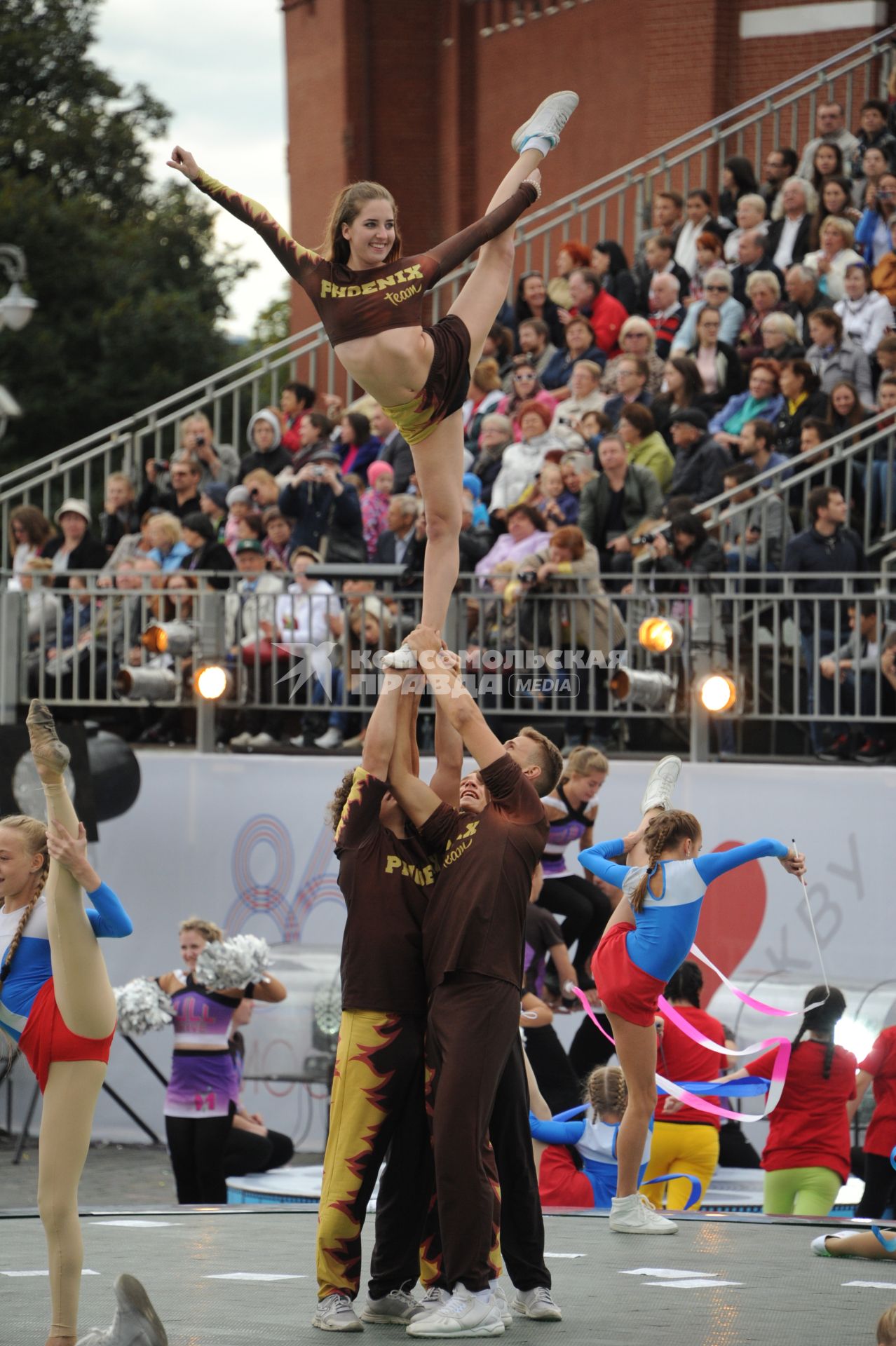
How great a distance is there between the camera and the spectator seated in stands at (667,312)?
13969 mm

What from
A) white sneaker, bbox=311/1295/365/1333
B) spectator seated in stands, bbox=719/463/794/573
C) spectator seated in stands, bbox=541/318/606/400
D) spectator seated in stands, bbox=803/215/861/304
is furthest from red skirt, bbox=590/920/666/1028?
spectator seated in stands, bbox=541/318/606/400

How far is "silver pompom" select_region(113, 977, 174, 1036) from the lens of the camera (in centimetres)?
915

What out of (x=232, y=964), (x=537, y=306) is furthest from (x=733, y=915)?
(x=537, y=306)

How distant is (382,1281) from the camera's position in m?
5.74

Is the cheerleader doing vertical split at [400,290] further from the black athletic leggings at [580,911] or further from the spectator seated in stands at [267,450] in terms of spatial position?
the spectator seated in stands at [267,450]

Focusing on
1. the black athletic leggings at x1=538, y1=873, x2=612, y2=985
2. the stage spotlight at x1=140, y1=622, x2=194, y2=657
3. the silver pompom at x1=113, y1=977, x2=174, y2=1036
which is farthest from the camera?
the stage spotlight at x1=140, y1=622, x2=194, y2=657

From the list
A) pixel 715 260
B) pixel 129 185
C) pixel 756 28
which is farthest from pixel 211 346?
pixel 715 260

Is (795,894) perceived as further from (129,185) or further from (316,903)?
(129,185)

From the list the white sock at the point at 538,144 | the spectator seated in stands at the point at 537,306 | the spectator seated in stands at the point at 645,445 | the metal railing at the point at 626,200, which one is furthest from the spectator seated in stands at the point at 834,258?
the white sock at the point at 538,144

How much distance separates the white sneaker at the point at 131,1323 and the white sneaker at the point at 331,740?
6448 mm

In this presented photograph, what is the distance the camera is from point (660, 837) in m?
6.90

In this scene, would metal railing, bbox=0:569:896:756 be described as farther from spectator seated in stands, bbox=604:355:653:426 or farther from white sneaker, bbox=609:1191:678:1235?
white sneaker, bbox=609:1191:678:1235

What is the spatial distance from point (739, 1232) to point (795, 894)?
326 centimetres

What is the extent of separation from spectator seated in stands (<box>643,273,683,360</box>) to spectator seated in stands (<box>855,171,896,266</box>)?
3.97ft
